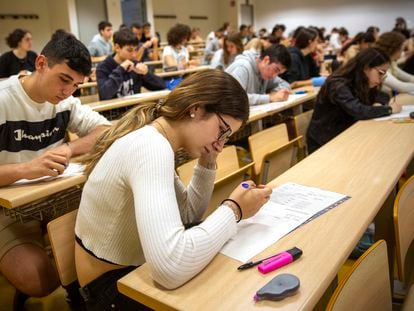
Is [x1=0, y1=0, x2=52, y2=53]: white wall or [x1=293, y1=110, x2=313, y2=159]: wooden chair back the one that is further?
[x1=0, y1=0, x2=52, y2=53]: white wall

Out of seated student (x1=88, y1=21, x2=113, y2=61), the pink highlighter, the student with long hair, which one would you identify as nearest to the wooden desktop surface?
the pink highlighter

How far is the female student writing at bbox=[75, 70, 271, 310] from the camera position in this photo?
90cm

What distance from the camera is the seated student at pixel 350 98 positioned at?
2.58 meters

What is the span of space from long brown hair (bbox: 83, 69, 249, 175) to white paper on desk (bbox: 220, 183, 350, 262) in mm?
323

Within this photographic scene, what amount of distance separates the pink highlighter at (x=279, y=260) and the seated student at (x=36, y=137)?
37.7 inches

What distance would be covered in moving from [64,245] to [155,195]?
527 mm

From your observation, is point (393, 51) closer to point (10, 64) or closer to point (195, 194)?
point (195, 194)

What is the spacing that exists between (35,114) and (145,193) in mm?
1091

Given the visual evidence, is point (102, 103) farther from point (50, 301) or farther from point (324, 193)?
point (324, 193)

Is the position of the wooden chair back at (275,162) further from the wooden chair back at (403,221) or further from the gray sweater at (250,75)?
the gray sweater at (250,75)

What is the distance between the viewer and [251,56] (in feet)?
10.8

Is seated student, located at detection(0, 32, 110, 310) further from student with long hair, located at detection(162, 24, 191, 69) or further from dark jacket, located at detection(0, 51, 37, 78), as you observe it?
student with long hair, located at detection(162, 24, 191, 69)

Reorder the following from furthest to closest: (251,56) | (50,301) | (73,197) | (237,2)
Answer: (237,2), (251,56), (50,301), (73,197)

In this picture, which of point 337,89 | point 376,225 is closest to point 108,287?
point 376,225
